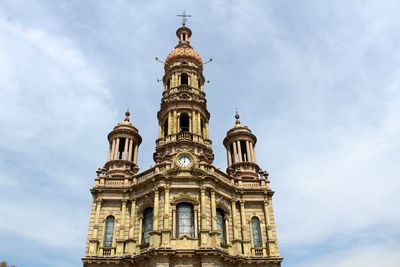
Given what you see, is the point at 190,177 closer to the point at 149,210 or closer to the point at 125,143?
the point at 149,210

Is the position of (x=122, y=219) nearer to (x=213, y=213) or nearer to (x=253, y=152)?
(x=213, y=213)

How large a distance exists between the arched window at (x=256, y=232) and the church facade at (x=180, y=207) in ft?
0.27

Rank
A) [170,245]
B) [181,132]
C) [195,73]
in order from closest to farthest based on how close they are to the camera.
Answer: [170,245], [181,132], [195,73]

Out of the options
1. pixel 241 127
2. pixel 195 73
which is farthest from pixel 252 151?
pixel 195 73

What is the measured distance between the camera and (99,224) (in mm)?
30328

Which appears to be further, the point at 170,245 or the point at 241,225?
the point at 241,225

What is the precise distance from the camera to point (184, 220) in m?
29.5

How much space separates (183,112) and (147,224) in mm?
12464

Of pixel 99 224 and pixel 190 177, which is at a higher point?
pixel 190 177

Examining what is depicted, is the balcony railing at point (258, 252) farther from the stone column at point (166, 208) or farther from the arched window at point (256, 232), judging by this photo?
the stone column at point (166, 208)

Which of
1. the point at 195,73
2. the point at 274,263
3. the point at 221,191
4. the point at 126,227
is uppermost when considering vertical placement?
the point at 195,73

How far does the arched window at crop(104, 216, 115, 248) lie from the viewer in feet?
97.7

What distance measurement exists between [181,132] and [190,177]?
22.0 feet

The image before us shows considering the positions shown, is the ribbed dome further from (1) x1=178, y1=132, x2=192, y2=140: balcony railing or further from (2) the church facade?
(1) x1=178, y1=132, x2=192, y2=140: balcony railing
